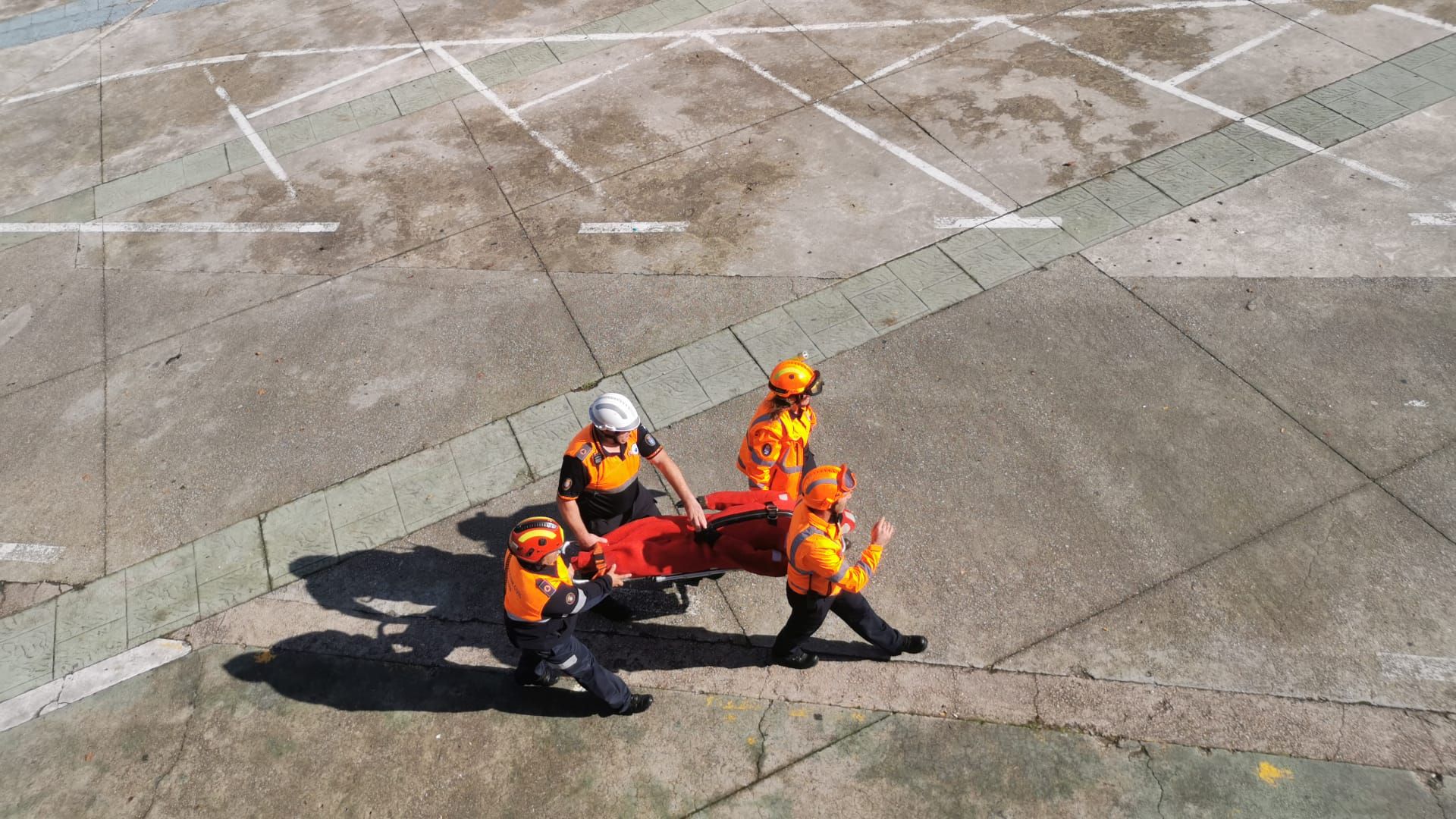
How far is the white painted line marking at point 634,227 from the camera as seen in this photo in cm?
925

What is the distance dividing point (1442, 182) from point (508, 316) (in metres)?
8.78

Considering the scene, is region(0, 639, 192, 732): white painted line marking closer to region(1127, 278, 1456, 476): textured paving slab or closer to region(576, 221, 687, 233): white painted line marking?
region(576, 221, 687, 233): white painted line marking

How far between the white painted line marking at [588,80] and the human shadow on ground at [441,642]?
6647 millimetres

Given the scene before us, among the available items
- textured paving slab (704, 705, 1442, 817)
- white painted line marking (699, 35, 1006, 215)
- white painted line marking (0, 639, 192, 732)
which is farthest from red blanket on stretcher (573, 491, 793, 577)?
white painted line marking (699, 35, 1006, 215)

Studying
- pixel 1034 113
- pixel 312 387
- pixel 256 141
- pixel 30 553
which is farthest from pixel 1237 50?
pixel 30 553

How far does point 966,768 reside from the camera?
5172 mm

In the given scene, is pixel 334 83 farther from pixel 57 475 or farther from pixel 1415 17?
pixel 1415 17

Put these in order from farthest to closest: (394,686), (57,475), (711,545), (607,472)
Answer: (57,475) < (394,686) < (607,472) < (711,545)

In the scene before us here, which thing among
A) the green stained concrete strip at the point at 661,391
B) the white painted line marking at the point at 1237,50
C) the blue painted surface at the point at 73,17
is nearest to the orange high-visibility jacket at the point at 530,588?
the green stained concrete strip at the point at 661,391

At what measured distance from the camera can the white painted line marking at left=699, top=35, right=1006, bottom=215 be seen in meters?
9.13

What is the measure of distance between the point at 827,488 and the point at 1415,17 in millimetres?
10766

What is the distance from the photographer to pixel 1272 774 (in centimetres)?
498

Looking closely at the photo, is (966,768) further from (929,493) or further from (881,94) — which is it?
(881,94)

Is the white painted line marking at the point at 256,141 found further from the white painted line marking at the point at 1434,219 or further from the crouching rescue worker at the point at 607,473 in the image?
the white painted line marking at the point at 1434,219
